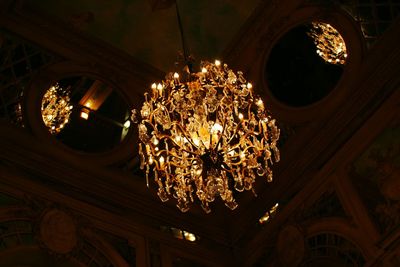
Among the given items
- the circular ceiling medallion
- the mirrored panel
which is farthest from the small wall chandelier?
the mirrored panel

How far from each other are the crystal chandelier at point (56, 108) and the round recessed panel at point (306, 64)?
3.30 metres

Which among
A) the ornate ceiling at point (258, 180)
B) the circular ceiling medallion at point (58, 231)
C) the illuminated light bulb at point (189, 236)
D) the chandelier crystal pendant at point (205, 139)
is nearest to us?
the chandelier crystal pendant at point (205, 139)

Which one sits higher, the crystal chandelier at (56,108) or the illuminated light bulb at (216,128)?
the crystal chandelier at (56,108)

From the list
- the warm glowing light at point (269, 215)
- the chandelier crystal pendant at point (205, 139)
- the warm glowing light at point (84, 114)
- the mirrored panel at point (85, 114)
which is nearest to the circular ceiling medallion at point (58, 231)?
the mirrored panel at point (85, 114)

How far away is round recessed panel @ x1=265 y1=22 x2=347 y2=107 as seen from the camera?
9180 mm

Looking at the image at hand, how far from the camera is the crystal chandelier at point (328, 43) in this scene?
9.05 m

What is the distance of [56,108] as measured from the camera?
9234 mm

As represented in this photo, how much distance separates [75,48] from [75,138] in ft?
4.65

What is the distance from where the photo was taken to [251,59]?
10.1 meters

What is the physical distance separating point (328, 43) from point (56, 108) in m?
4.29

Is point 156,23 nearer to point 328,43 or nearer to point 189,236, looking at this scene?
point 328,43

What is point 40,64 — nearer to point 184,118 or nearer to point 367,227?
point 184,118

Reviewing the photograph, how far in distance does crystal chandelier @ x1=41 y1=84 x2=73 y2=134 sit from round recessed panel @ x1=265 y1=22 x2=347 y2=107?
330cm

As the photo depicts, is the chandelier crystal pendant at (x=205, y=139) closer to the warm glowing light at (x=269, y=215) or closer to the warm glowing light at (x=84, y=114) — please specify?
the warm glowing light at (x=84, y=114)
